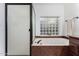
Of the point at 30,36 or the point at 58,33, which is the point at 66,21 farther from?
the point at 30,36

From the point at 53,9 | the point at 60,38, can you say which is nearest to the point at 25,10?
the point at 53,9

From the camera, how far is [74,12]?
8.05 feet

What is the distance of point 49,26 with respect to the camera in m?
2.55

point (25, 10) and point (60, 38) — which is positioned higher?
point (25, 10)

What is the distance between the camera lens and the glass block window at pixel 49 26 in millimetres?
2486

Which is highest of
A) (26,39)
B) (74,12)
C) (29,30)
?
(74,12)

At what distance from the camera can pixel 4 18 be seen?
2.73 metres

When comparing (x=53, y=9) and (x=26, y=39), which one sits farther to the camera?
(x=26, y=39)

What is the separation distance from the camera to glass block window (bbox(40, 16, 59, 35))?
2.49 meters

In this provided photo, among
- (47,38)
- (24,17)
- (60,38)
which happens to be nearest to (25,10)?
(24,17)

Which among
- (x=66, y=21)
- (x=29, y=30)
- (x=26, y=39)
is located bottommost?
(x=26, y=39)

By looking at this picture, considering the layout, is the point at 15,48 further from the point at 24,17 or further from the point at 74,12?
the point at 74,12

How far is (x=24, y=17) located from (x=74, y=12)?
1.15 metres

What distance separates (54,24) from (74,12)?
0.50 m
